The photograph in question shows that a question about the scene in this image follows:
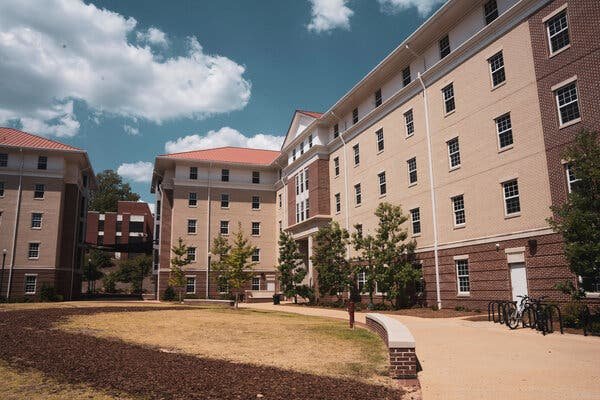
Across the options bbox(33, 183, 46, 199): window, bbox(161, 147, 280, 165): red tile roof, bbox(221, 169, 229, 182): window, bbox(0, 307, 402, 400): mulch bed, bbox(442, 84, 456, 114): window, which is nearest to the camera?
bbox(0, 307, 402, 400): mulch bed

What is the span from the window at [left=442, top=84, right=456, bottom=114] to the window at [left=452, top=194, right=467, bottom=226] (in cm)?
498

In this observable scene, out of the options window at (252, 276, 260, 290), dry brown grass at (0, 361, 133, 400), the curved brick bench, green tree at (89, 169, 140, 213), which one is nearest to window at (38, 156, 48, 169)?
window at (252, 276, 260, 290)

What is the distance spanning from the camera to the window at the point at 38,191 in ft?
143

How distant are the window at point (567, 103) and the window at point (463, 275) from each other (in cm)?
841

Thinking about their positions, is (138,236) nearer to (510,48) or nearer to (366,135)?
(366,135)

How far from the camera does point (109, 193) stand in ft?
342

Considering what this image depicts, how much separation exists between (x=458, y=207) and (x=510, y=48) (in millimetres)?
8290

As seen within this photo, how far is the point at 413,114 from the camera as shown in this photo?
28.8 metres

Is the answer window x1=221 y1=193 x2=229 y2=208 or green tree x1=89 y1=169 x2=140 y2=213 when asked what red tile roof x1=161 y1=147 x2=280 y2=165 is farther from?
green tree x1=89 y1=169 x2=140 y2=213

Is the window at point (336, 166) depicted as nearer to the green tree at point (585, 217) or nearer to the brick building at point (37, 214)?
the green tree at point (585, 217)

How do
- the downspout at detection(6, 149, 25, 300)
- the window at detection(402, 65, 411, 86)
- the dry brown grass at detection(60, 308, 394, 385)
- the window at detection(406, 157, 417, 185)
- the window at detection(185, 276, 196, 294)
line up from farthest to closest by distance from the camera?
the window at detection(185, 276, 196, 294) → the downspout at detection(6, 149, 25, 300) → the window at detection(402, 65, 411, 86) → the window at detection(406, 157, 417, 185) → the dry brown grass at detection(60, 308, 394, 385)

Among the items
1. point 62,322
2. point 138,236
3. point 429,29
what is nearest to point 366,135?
point 429,29

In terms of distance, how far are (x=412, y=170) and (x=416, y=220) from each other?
3192mm

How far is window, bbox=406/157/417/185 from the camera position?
93.6ft
